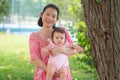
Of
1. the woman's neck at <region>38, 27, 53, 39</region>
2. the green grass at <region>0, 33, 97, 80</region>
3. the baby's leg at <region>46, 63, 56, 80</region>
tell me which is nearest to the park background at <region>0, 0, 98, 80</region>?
the green grass at <region>0, 33, 97, 80</region>

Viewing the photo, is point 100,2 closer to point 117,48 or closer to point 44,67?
point 117,48

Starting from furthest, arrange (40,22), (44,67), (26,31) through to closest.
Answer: (26,31) < (40,22) < (44,67)

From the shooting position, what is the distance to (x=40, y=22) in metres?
3.38

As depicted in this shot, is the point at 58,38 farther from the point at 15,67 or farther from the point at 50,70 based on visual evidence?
the point at 15,67

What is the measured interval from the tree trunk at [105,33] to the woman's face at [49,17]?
296mm

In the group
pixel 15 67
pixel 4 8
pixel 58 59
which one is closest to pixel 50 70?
pixel 58 59

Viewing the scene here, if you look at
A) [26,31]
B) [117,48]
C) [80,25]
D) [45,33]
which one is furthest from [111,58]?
[26,31]

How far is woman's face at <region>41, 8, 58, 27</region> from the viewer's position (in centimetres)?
315

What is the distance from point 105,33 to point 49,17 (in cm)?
51

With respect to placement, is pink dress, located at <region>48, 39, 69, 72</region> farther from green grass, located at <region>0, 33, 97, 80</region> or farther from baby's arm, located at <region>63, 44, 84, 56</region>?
green grass, located at <region>0, 33, 97, 80</region>

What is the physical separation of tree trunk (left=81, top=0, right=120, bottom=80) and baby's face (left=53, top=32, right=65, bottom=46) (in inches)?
9.1

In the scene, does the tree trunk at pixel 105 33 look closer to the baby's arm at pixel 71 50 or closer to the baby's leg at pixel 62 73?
the baby's arm at pixel 71 50

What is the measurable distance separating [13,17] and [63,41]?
23585mm

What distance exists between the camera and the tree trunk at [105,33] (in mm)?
Result: 2939
